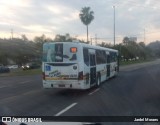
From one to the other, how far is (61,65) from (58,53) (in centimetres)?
55

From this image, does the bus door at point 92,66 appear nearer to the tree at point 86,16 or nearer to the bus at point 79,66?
the bus at point 79,66

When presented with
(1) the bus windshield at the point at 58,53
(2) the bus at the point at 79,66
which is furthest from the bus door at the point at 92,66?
(1) the bus windshield at the point at 58,53

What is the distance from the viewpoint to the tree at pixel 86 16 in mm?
2477

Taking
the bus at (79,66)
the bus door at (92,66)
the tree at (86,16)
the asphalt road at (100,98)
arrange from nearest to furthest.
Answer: the tree at (86,16)
the asphalt road at (100,98)
the bus at (79,66)
the bus door at (92,66)

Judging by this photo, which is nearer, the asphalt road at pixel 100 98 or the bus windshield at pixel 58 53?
the asphalt road at pixel 100 98

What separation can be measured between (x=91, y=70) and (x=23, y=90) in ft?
5.01

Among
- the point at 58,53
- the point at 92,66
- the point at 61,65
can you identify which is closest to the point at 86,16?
the point at 58,53

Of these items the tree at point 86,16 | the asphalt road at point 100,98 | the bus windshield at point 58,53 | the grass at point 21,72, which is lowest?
the asphalt road at point 100,98

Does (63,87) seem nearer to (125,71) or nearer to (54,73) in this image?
(54,73)

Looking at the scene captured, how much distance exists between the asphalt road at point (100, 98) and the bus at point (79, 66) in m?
0.17

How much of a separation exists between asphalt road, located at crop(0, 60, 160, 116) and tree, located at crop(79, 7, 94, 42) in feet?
1.79

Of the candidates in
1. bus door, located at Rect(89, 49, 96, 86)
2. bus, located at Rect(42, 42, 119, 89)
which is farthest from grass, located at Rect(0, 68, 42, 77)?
bus door, located at Rect(89, 49, 96, 86)

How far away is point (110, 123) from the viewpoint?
8.05 feet

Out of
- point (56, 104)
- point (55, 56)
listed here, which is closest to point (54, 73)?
point (55, 56)
